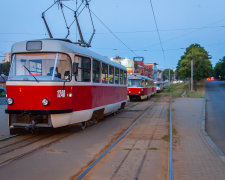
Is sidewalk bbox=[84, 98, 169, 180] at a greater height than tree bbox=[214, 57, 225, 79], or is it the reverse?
tree bbox=[214, 57, 225, 79]

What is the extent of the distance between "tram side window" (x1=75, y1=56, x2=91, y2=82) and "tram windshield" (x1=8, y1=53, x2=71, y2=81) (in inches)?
24.5

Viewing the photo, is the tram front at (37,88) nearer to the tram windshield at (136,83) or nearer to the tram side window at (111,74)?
the tram side window at (111,74)

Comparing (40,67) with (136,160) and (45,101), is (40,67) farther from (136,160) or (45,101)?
(136,160)

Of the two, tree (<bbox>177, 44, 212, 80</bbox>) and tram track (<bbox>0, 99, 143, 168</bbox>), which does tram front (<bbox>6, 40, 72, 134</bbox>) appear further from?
tree (<bbox>177, 44, 212, 80</bbox>)

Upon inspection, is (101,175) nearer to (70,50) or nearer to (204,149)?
(204,149)

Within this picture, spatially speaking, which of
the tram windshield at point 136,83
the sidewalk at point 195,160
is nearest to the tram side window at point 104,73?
the sidewalk at point 195,160

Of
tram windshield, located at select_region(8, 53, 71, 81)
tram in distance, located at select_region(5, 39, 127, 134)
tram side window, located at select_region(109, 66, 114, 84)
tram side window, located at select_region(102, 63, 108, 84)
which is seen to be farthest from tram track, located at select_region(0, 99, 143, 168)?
tram side window, located at select_region(109, 66, 114, 84)

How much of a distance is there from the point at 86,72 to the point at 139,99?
20901mm

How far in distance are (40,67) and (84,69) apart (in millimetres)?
1719

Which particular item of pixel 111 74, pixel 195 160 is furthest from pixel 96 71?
pixel 195 160

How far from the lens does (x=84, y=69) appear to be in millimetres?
9281

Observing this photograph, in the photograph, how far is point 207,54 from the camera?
181 feet

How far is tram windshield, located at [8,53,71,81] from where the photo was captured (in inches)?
A: 313

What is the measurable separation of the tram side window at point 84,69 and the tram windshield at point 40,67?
62cm
